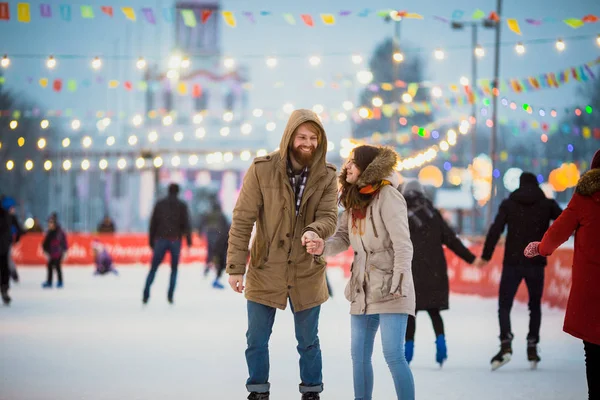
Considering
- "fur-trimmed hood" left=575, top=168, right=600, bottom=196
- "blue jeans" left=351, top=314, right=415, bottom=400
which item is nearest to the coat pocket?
"blue jeans" left=351, top=314, right=415, bottom=400

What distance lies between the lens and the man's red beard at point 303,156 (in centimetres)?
623

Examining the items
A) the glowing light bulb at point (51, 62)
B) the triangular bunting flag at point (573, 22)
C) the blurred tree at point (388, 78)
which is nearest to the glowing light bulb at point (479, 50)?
the triangular bunting flag at point (573, 22)

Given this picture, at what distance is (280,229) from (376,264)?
24.5 inches

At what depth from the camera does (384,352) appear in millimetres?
5848

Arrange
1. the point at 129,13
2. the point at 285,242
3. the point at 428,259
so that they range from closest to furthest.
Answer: the point at 285,242, the point at 428,259, the point at 129,13

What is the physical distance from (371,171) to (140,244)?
85.6 feet

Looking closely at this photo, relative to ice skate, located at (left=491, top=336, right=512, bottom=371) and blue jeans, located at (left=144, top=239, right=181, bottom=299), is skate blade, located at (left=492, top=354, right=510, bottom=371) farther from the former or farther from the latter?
blue jeans, located at (left=144, top=239, right=181, bottom=299)

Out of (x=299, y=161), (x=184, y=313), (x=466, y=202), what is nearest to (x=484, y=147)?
(x=466, y=202)

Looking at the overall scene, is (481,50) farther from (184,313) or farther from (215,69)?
(215,69)

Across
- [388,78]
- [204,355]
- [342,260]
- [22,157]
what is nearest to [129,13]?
[204,355]

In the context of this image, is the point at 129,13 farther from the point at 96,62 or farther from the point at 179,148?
the point at 179,148

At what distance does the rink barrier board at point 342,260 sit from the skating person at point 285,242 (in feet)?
30.5

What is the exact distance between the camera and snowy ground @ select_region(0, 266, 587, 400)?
24.5 feet

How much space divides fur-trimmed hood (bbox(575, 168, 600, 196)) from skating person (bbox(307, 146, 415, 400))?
0.97 meters
